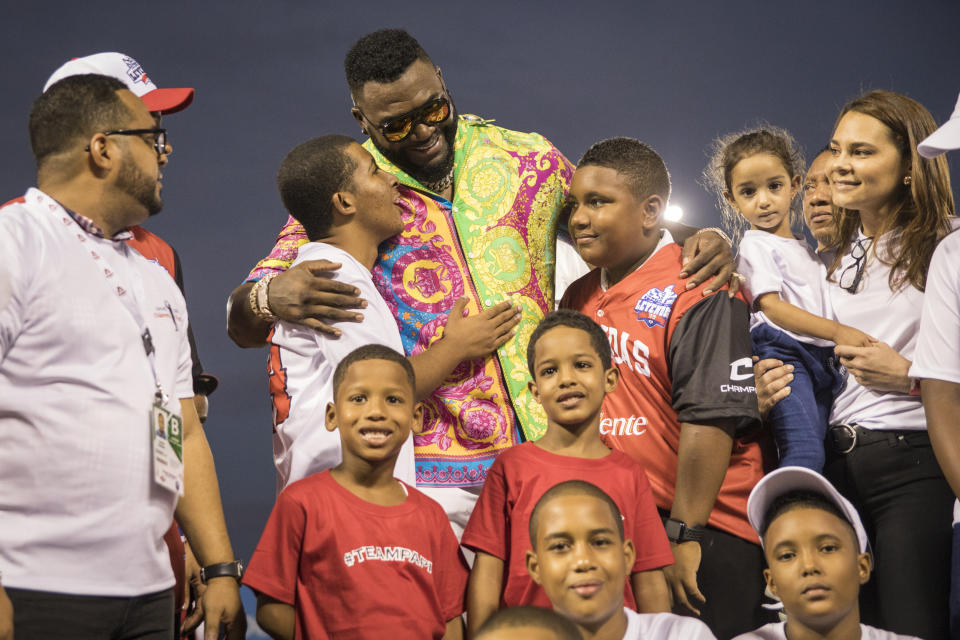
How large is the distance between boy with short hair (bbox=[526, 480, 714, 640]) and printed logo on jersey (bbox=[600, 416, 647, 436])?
47cm

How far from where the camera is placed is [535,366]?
271 cm

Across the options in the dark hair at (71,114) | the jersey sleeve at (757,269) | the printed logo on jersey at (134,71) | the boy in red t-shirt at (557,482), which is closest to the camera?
the dark hair at (71,114)

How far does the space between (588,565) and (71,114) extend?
5.10 feet

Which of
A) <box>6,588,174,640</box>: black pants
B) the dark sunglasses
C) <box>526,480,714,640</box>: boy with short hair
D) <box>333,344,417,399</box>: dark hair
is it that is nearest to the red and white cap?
the dark sunglasses

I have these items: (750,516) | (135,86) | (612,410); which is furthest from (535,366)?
(135,86)

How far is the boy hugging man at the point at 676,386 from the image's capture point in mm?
2668

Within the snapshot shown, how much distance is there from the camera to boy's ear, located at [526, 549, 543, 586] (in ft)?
7.64

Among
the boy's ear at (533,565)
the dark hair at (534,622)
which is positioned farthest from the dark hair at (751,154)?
the dark hair at (534,622)

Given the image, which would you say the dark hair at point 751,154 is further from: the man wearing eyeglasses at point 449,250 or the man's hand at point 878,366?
the man's hand at point 878,366

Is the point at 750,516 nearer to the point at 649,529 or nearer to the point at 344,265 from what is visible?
the point at 649,529

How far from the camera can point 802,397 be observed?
2912 mm

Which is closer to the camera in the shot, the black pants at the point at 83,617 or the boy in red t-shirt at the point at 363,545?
the black pants at the point at 83,617

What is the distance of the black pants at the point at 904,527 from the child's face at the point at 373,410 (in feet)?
4.37

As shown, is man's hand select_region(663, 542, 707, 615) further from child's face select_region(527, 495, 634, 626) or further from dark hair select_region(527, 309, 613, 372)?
dark hair select_region(527, 309, 613, 372)
